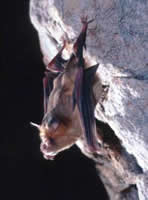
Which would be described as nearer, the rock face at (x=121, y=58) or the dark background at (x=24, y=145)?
the rock face at (x=121, y=58)

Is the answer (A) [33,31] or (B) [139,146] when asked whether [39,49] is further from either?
(B) [139,146]

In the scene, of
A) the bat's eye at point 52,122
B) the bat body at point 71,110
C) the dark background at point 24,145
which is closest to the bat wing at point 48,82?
the bat body at point 71,110

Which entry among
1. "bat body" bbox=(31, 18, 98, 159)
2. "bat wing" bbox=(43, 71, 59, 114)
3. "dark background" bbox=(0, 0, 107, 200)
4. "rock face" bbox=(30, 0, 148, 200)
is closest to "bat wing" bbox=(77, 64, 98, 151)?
"bat body" bbox=(31, 18, 98, 159)

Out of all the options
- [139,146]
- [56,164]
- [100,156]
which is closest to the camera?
[139,146]

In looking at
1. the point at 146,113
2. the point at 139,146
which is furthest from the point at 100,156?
the point at 146,113

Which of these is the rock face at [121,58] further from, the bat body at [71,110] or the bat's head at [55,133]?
the bat's head at [55,133]

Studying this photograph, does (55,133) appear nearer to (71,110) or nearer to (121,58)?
(71,110)
